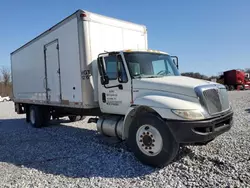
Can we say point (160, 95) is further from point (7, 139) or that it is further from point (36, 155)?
point (7, 139)

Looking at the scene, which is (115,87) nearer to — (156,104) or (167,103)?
(156,104)

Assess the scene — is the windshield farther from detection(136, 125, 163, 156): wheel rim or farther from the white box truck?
detection(136, 125, 163, 156): wheel rim

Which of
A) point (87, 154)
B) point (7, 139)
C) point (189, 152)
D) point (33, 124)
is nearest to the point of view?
point (189, 152)

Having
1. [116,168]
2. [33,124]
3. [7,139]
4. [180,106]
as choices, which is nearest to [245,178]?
[180,106]

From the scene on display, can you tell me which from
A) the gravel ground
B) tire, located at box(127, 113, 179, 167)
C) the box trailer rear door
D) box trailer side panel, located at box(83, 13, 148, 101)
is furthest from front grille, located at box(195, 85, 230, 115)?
the box trailer rear door

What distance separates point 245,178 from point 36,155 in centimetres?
478

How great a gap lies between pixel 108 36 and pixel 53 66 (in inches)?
102

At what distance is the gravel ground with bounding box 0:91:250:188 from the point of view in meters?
4.40

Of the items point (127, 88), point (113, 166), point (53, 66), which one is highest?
point (53, 66)

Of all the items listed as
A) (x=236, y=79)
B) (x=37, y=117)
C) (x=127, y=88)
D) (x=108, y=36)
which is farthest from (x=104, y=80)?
(x=236, y=79)

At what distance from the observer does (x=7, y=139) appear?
28.0 ft

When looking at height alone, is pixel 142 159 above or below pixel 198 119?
below

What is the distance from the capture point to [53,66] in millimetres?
8797

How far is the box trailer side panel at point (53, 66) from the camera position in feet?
23.9
